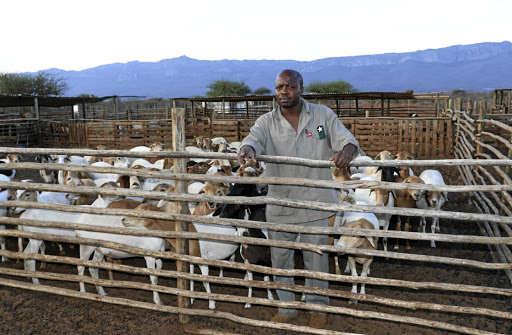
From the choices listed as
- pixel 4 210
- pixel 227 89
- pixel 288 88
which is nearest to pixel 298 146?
pixel 288 88

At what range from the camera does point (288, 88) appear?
163 inches

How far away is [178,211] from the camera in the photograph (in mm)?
4727

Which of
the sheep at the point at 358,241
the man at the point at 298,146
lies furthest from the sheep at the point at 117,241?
the sheep at the point at 358,241

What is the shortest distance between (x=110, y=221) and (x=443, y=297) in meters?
4.42

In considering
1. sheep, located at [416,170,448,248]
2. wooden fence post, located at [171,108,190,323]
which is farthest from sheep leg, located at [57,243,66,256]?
sheep, located at [416,170,448,248]

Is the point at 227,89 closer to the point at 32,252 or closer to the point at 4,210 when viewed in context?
the point at 4,210

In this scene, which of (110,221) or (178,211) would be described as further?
(110,221)

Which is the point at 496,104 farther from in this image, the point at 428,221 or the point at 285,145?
the point at 285,145

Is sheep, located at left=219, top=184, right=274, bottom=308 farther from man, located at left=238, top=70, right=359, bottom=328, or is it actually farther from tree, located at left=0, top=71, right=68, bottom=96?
tree, located at left=0, top=71, right=68, bottom=96

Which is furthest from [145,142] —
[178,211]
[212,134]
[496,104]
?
[496,104]

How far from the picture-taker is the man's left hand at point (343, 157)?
375cm

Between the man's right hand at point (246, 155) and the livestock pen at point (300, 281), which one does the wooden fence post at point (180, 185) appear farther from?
the man's right hand at point (246, 155)

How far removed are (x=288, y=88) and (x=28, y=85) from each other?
47.4 metres

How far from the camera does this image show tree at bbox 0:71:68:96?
4431 centimetres
